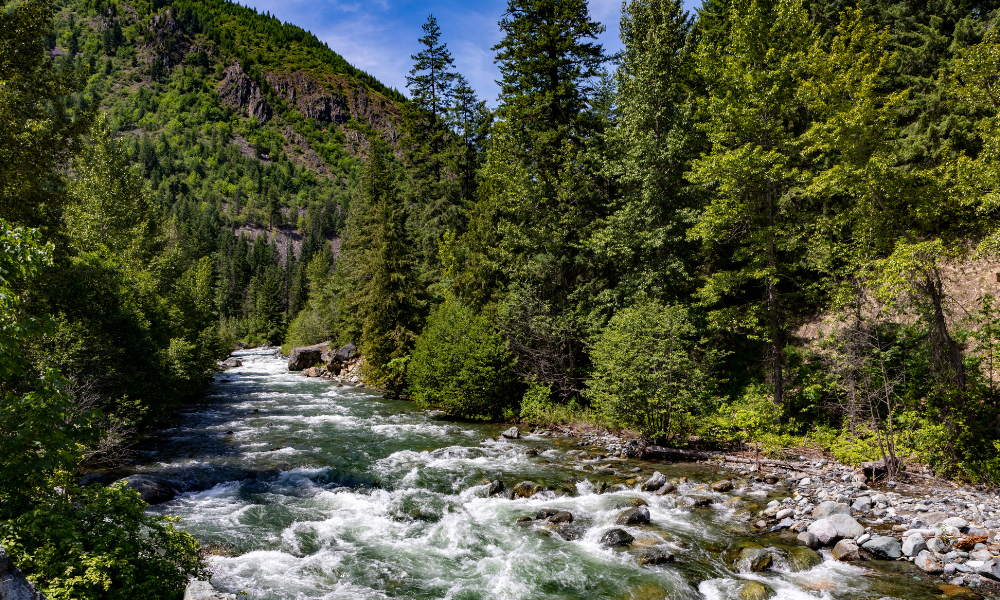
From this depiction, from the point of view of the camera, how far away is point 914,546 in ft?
27.5

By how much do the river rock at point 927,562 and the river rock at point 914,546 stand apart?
0.06m

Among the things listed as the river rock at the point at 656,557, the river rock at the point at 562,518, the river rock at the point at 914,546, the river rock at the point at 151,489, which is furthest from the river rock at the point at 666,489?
the river rock at the point at 151,489

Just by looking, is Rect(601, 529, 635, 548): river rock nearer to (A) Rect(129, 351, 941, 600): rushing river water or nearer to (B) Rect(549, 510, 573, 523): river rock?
(A) Rect(129, 351, 941, 600): rushing river water

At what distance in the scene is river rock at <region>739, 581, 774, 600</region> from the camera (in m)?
7.61

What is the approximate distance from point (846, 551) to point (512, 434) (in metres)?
11.5

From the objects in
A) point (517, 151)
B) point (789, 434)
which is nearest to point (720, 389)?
→ point (789, 434)

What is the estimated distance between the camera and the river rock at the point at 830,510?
32.6ft

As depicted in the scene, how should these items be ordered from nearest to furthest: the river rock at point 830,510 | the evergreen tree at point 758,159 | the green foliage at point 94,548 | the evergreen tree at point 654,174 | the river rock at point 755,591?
1. the green foliage at point 94,548
2. the river rock at point 755,591
3. the river rock at point 830,510
4. the evergreen tree at point 758,159
5. the evergreen tree at point 654,174

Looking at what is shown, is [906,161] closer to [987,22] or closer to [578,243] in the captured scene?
[987,22]

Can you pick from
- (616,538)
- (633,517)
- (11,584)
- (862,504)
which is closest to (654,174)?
(862,504)

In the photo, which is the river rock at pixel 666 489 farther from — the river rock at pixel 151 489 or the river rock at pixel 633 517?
the river rock at pixel 151 489

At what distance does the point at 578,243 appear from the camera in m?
22.5

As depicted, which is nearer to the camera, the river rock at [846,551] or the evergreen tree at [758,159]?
the river rock at [846,551]

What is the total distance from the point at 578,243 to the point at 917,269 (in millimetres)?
12892
